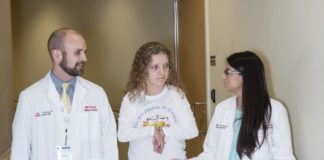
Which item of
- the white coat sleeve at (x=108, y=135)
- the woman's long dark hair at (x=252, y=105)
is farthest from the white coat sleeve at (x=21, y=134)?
the woman's long dark hair at (x=252, y=105)

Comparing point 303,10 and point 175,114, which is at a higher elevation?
point 303,10

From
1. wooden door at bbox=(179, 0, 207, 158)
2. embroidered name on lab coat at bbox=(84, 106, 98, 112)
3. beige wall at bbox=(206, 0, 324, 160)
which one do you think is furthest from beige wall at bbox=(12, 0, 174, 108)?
embroidered name on lab coat at bbox=(84, 106, 98, 112)

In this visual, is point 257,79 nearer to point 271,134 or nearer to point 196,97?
point 271,134

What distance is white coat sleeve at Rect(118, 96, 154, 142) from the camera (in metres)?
2.00

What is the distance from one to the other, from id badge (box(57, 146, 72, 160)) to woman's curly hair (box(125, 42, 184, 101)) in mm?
439

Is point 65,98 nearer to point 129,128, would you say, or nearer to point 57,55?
point 57,55

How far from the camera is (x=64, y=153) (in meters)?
1.91

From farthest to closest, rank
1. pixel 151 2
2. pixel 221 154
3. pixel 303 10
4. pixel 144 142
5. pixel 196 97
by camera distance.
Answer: pixel 151 2 → pixel 196 97 → pixel 144 142 → pixel 221 154 → pixel 303 10

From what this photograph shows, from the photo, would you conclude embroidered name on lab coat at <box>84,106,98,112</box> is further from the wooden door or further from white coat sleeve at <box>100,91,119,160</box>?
the wooden door

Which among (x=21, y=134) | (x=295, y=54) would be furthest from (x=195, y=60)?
(x=21, y=134)

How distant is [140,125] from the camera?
6.73 ft

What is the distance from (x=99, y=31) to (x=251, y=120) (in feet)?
14.5

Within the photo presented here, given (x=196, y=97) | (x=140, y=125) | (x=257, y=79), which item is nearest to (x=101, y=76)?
(x=196, y=97)

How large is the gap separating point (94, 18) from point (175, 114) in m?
4.08
